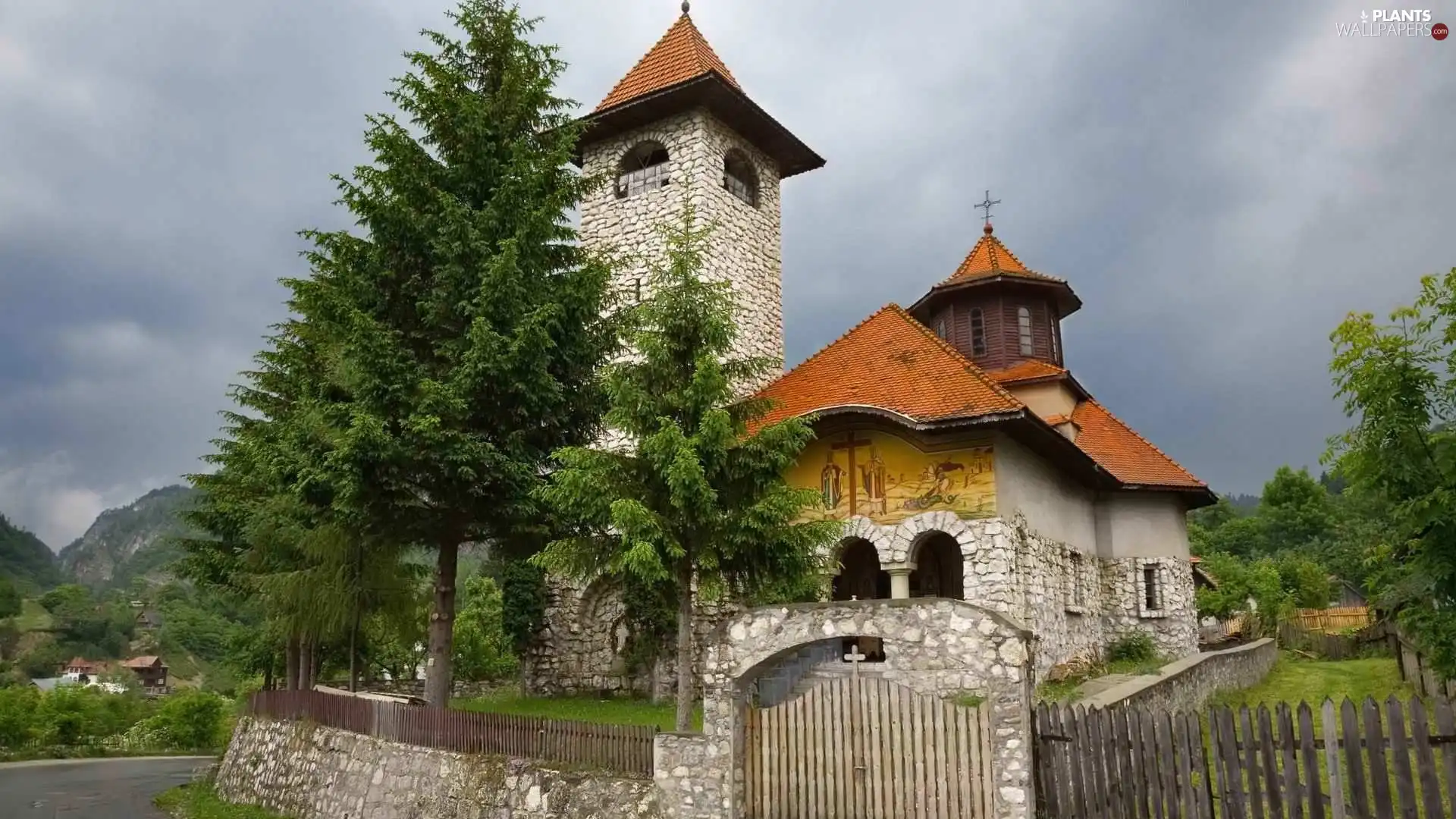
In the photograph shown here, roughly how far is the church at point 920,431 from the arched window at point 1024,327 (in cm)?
5

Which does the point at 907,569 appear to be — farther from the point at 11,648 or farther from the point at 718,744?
the point at 11,648

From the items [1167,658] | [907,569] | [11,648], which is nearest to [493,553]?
[907,569]

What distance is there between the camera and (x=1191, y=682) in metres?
17.0

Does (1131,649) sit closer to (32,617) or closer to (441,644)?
(441,644)

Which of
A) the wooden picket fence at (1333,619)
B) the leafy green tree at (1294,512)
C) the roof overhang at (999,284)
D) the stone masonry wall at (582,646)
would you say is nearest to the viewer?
the stone masonry wall at (582,646)

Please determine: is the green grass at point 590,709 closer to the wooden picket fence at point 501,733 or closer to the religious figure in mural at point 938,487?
the wooden picket fence at point 501,733

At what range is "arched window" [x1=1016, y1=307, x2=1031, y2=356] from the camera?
26.1m

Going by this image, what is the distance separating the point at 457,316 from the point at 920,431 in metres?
7.64

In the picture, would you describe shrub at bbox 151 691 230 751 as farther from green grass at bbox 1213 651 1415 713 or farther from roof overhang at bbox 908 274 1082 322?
green grass at bbox 1213 651 1415 713

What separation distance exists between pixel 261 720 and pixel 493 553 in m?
7.13

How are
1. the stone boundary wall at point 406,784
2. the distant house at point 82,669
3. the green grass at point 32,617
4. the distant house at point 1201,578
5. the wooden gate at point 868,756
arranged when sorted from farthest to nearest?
1. the green grass at point 32,617
2. the distant house at point 82,669
3. the distant house at point 1201,578
4. the stone boundary wall at point 406,784
5. the wooden gate at point 868,756

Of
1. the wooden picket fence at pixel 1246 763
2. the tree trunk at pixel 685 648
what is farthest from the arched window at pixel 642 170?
the wooden picket fence at pixel 1246 763

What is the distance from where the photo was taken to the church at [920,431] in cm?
1692

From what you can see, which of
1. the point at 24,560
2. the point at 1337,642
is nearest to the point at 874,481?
the point at 1337,642
